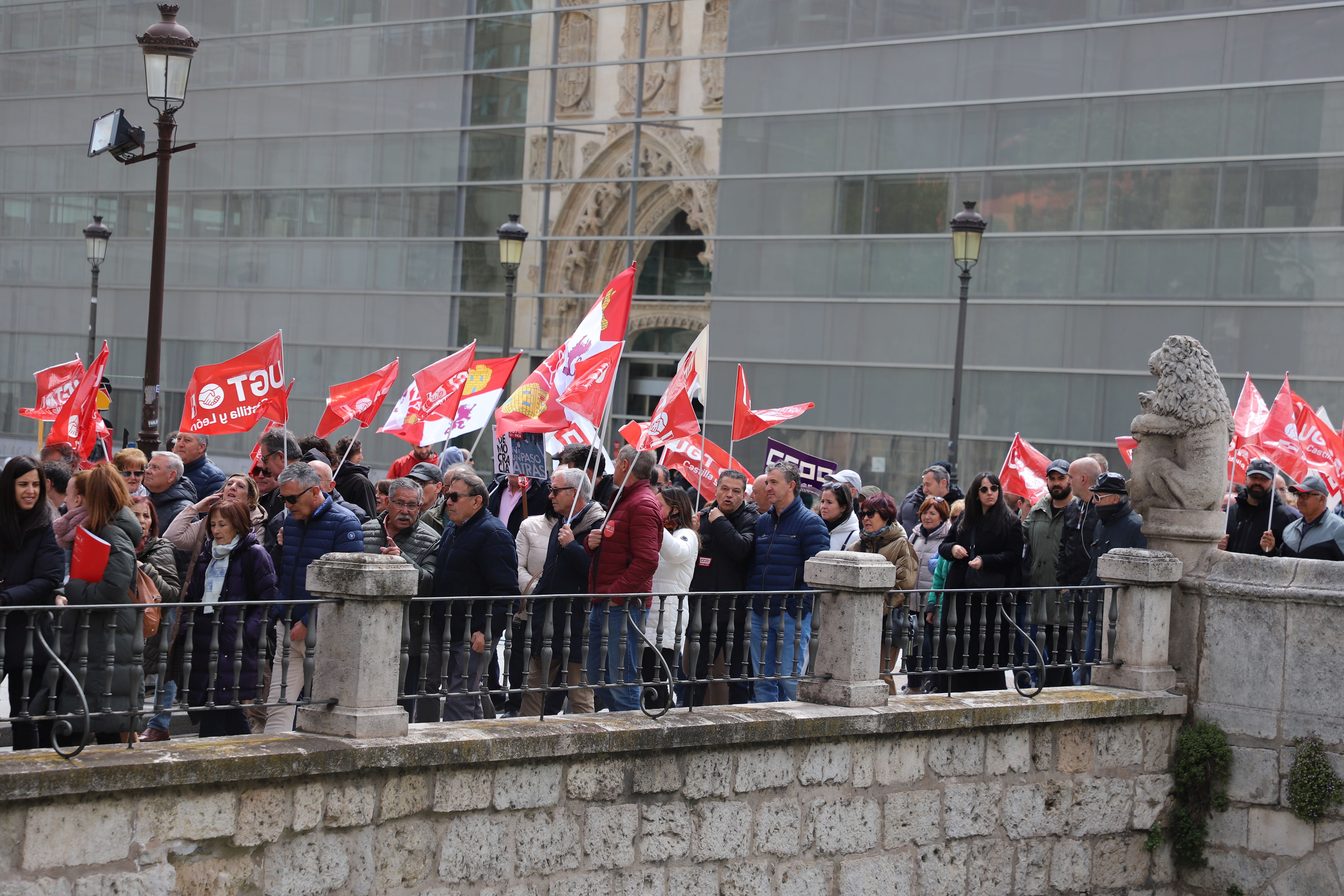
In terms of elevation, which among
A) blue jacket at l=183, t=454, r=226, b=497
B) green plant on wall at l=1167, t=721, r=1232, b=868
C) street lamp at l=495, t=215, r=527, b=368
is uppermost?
street lamp at l=495, t=215, r=527, b=368

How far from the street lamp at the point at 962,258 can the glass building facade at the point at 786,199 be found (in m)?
4.67

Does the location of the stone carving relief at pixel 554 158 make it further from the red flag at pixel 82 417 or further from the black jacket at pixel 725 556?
the black jacket at pixel 725 556

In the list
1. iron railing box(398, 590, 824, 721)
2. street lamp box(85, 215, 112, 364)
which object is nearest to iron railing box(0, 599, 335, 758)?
iron railing box(398, 590, 824, 721)

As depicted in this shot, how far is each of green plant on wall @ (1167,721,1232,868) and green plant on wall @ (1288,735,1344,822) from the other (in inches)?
17.5

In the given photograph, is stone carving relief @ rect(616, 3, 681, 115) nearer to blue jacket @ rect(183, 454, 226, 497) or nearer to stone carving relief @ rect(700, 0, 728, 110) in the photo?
stone carving relief @ rect(700, 0, 728, 110)

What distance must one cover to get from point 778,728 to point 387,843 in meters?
2.15

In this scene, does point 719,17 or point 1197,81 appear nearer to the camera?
point 1197,81

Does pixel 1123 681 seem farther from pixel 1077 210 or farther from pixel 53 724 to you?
pixel 1077 210

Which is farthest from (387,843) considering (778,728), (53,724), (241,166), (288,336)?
(241,166)

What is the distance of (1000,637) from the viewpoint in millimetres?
9922

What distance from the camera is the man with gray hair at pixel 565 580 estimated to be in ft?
29.2

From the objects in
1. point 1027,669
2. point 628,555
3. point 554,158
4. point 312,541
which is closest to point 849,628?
point 628,555

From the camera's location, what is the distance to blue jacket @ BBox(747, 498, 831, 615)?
9773 millimetres

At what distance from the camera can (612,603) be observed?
8.59m
